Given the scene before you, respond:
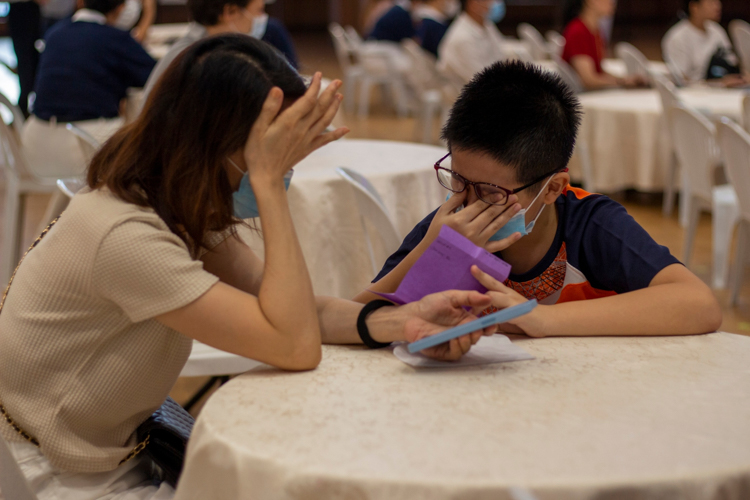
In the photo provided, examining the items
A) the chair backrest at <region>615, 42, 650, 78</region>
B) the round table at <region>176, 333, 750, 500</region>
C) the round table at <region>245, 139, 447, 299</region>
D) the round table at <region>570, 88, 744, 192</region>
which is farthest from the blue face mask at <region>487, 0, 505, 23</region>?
the round table at <region>176, 333, 750, 500</region>

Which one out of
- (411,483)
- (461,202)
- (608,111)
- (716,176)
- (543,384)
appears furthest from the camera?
(608,111)

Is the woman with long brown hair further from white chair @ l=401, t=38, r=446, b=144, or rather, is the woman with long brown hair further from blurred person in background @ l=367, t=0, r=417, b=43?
blurred person in background @ l=367, t=0, r=417, b=43

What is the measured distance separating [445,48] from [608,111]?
55.8 inches

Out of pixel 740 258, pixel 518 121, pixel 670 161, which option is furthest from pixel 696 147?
pixel 518 121

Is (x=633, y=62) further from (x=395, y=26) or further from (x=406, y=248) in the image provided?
(x=406, y=248)

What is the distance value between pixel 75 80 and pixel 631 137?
A: 10.5 feet

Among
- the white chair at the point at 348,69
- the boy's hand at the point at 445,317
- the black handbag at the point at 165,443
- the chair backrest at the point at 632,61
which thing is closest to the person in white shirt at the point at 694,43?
the chair backrest at the point at 632,61

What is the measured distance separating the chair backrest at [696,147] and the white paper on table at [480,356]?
A: 102 inches

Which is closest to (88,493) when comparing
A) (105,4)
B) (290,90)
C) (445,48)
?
(290,90)

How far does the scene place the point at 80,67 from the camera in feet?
11.5

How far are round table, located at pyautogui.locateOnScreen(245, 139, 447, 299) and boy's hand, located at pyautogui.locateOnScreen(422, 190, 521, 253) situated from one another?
113 cm

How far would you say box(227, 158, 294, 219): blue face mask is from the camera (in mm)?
1131

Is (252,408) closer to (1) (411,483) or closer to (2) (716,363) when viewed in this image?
(1) (411,483)

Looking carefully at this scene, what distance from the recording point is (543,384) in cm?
99
